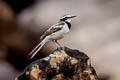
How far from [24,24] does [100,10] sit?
1.81 meters

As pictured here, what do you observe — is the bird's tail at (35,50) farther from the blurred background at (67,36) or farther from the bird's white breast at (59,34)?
the blurred background at (67,36)

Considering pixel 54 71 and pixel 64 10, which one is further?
pixel 64 10

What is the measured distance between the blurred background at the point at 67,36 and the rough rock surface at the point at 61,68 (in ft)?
16.1

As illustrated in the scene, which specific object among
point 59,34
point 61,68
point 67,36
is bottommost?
point 67,36

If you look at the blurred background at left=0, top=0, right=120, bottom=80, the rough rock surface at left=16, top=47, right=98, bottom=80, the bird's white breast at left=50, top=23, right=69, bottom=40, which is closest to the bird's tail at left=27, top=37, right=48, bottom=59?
the bird's white breast at left=50, top=23, right=69, bottom=40

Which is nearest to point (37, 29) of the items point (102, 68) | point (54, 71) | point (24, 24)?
point (24, 24)

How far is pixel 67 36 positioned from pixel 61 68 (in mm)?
6149

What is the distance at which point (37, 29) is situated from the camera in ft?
39.2

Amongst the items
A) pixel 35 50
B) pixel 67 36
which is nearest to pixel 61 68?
pixel 35 50

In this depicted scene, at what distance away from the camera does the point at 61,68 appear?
511 centimetres

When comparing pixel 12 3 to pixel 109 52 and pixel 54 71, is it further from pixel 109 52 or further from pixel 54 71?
pixel 54 71

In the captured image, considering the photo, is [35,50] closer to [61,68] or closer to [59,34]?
[59,34]

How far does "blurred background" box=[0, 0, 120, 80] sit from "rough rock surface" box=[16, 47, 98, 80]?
4920mm

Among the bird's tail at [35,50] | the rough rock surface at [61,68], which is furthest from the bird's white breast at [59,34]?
the rough rock surface at [61,68]
